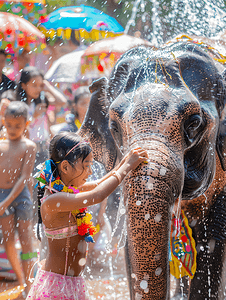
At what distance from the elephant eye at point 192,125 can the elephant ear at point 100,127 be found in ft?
2.03

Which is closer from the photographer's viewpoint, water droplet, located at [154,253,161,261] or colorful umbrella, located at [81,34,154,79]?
water droplet, located at [154,253,161,261]

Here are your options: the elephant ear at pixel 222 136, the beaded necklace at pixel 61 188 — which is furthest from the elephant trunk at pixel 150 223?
the elephant ear at pixel 222 136

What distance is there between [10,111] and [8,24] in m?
3.10

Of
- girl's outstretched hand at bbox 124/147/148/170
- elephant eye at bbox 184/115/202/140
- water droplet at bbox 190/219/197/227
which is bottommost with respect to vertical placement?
water droplet at bbox 190/219/197/227

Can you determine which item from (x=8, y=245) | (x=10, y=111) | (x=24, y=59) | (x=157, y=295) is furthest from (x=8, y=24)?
(x=157, y=295)

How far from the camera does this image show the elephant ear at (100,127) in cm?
255

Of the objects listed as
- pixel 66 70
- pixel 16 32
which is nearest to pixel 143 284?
pixel 66 70

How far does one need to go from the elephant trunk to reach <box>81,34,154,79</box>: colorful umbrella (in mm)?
4088

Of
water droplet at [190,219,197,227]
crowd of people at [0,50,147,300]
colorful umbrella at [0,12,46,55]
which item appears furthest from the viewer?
colorful umbrella at [0,12,46,55]

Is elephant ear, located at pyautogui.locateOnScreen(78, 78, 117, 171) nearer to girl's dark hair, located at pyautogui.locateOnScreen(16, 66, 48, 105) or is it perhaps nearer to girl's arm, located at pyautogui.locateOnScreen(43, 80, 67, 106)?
girl's dark hair, located at pyautogui.locateOnScreen(16, 66, 48, 105)

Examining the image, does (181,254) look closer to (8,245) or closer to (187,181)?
(187,181)

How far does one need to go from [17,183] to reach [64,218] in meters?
1.39

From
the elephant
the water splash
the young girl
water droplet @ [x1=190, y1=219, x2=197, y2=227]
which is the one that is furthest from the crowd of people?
the water splash

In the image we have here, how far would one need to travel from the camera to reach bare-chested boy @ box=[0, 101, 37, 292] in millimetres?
3289
